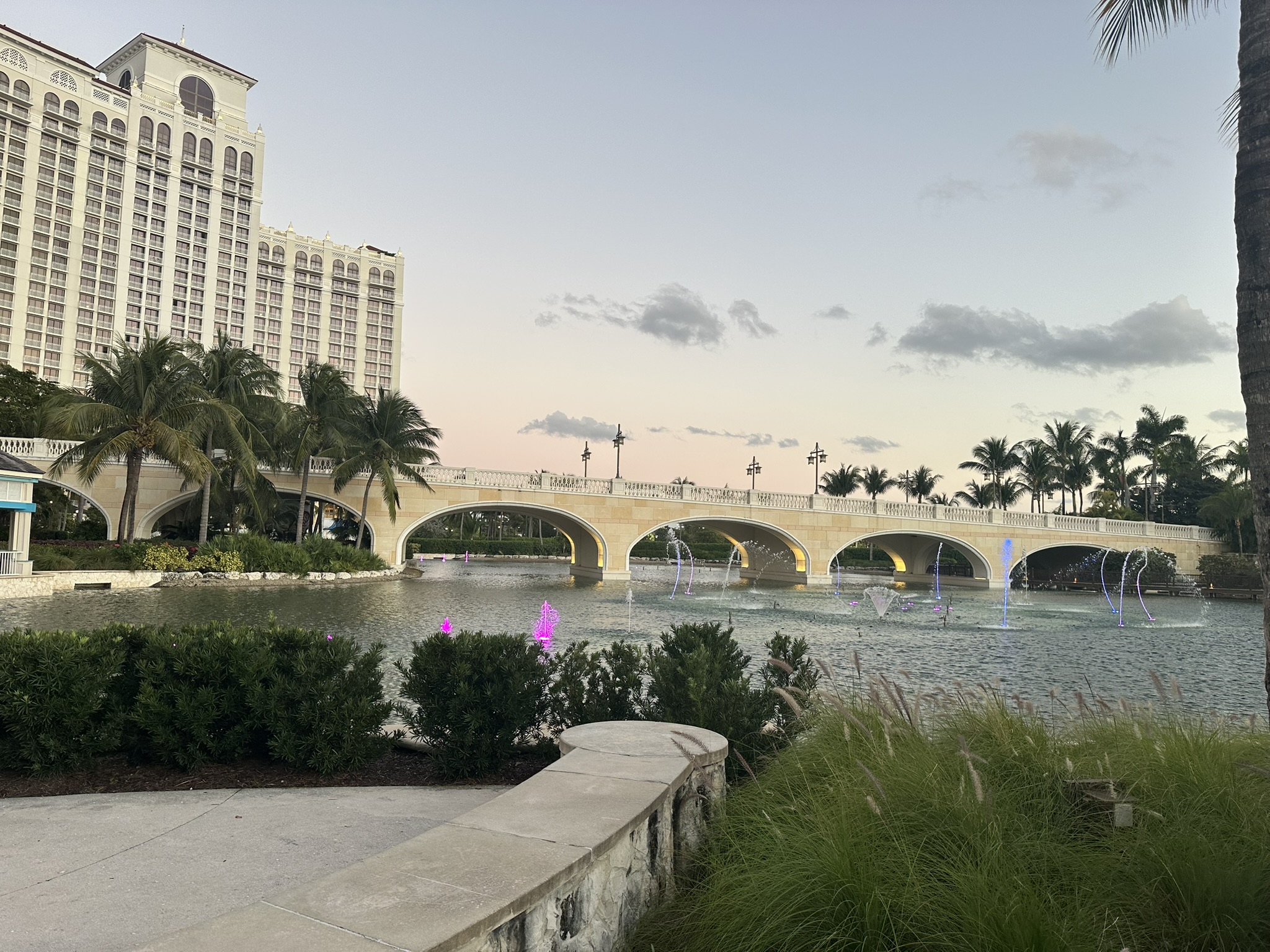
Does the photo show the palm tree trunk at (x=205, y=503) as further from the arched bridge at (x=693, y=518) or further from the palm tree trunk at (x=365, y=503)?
the palm tree trunk at (x=365, y=503)

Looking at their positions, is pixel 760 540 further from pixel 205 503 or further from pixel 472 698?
pixel 472 698

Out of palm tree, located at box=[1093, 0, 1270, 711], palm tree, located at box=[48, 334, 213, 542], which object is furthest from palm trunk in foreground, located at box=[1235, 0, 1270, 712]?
palm tree, located at box=[48, 334, 213, 542]

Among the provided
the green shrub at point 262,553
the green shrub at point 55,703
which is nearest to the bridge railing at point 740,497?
the green shrub at point 262,553

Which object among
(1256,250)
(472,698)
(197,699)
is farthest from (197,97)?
(1256,250)

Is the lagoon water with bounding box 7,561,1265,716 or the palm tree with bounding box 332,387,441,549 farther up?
the palm tree with bounding box 332,387,441,549

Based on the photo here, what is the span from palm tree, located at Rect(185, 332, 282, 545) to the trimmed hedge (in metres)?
30.5

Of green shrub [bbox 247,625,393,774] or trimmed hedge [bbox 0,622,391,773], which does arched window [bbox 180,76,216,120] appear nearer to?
trimmed hedge [bbox 0,622,391,773]

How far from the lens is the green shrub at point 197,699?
5992 millimetres

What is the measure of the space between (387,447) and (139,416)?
12422 mm

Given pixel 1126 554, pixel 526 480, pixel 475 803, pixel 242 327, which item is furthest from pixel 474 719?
pixel 242 327

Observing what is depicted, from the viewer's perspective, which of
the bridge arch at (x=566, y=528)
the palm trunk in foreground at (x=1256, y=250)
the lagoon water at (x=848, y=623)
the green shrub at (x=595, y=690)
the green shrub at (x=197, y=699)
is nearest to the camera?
the palm trunk in foreground at (x=1256, y=250)

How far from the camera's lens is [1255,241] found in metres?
4.84

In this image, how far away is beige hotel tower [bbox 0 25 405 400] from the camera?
289ft

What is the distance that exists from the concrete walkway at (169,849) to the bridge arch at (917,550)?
1890 inches
